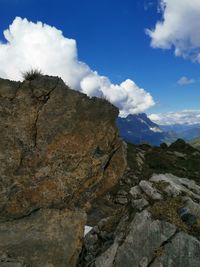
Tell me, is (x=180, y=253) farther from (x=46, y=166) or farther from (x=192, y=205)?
(x=46, y=166)

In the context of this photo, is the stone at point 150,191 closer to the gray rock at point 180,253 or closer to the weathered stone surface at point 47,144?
the gray rock at point 180,253

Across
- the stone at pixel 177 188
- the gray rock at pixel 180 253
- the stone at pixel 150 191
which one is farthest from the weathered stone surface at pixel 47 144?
the stone at pixel 177 188

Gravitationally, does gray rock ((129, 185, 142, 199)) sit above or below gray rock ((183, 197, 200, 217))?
above

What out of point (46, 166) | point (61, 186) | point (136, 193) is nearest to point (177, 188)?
point (136, 193)

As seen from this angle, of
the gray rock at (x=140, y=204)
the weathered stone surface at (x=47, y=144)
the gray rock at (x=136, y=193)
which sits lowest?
the gray rock at (x=140, y=204)

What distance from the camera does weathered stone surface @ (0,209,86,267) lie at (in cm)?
1212

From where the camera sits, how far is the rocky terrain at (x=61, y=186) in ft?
40.2

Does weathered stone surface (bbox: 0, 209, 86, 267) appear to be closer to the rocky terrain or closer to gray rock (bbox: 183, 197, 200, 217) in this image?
the rocky terrain

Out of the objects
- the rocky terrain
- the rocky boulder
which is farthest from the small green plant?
the rocky boulder

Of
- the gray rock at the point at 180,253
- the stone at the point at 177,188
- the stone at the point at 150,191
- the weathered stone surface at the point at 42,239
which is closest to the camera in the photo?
the weathered stone surface at the point at 42,239

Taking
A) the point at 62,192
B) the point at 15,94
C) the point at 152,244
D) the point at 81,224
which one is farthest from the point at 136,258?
the point at 15,94

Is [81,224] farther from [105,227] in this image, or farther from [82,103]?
[82,103]

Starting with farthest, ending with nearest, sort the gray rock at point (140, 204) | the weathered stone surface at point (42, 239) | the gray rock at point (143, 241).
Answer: the gray rock at point (140, 204)
the gray rock at point (143, 241)
the weathered stone surface at point (42, 239)

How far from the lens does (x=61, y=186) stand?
1276 centimetres
